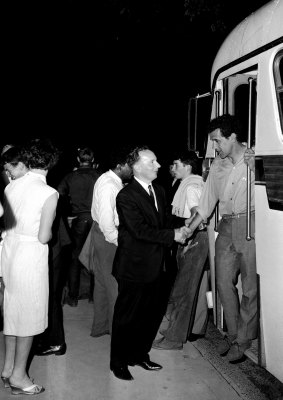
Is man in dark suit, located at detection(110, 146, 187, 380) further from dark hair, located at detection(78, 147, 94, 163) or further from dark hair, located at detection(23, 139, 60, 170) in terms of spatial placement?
dark hair, located at detection(78, 147, 94, 163)

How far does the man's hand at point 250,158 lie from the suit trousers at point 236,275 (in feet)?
1.56

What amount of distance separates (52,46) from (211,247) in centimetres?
1284

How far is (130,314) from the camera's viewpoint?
476 cm

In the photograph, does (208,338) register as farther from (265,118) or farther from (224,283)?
(265,118)

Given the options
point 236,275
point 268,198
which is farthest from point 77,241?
point 268,198

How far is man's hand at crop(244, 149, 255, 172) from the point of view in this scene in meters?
4.61

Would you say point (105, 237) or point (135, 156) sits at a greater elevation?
point (135, 156)

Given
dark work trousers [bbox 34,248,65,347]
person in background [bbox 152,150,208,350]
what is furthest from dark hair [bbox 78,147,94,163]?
dark work trousers [bbox 34,248,65,347]

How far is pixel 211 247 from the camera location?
18.0 ft

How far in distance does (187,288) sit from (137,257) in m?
1.08

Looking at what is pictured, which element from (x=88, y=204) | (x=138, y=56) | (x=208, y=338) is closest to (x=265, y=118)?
(x=208, y=338)

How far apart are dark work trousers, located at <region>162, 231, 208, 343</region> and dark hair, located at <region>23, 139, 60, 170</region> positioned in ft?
6.01

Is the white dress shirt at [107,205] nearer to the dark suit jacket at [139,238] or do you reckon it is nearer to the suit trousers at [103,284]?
the suit trousers at [103,284]

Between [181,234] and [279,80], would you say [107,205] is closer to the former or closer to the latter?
[181,234]
